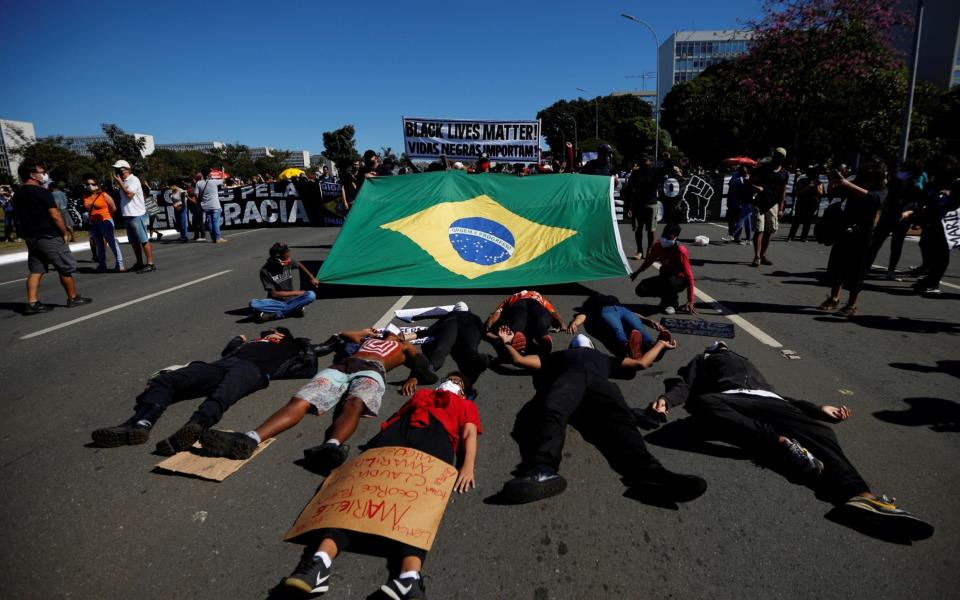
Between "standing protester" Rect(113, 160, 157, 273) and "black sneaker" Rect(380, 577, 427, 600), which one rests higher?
"standing protester" Rect(113, 160, 157, 273)

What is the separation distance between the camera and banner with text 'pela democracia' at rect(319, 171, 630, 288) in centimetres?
717

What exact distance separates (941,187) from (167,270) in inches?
538

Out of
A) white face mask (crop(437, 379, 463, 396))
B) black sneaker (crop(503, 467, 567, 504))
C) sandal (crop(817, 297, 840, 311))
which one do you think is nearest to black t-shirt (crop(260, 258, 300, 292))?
white face mask (crop(437, 379, 463, 396))

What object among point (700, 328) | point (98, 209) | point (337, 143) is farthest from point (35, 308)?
point (337, 143)

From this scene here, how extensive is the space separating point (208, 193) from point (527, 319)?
12.0 metres

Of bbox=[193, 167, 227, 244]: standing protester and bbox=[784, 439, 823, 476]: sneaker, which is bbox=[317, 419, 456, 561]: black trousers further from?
bbox=[193, 167, 227, 244]: standing protester

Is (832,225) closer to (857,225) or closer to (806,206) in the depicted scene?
(857,225)

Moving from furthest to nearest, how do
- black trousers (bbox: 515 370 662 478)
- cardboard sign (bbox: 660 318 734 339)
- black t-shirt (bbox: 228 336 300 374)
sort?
cardboard sign (bbox: 660 318 734 339) → black t-shirt (bbox: 228 336 300 374) → black trousers (bbox: 515 370 662 478)

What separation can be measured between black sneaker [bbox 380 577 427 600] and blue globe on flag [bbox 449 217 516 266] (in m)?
5.45

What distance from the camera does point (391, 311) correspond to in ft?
21.2

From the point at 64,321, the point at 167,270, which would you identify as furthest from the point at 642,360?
the point at 167,270

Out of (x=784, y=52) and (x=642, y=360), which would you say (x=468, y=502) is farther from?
(x=784, y=52)

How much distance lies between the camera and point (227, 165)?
7488 centimetres

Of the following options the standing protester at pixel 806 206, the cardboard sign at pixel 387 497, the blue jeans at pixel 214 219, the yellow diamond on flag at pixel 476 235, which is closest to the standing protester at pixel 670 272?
the yellow diamond on flag at pixel 476 235
